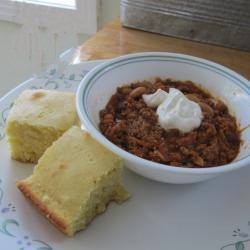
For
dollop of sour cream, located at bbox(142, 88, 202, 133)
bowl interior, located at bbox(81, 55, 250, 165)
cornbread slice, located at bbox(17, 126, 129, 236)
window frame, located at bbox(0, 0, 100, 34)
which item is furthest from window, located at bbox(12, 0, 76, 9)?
cornbread slice, located at bbox(17, 126, 129, 236)

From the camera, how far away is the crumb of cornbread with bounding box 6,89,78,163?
0.76 metres

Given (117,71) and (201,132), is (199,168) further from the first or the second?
(117,71)

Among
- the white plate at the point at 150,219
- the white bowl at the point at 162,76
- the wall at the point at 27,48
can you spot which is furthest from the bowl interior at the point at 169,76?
the wall at the point at 27,48

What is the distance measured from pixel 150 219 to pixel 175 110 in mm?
218

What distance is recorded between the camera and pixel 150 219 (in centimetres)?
70

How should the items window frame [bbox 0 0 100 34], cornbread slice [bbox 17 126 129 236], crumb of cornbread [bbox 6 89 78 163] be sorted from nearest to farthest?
1. cornbread slice [bbox 17 126 129 236]
2. crumb of cornbread [bbox 6 89 78 163]
3. window frame [bbox 0 0 100 34]

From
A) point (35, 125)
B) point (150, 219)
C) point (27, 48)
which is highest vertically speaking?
point (35, 125)

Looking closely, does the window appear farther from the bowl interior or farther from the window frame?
the bowl interior

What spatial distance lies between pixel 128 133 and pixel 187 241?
22cm

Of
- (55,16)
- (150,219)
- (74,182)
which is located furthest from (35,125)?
(55,16)

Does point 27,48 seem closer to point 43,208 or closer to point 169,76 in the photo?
point 169,76

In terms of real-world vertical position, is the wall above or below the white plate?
below

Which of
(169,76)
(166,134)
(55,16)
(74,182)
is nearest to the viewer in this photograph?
(74,182)

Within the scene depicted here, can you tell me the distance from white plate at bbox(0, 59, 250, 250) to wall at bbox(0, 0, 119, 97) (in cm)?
89
